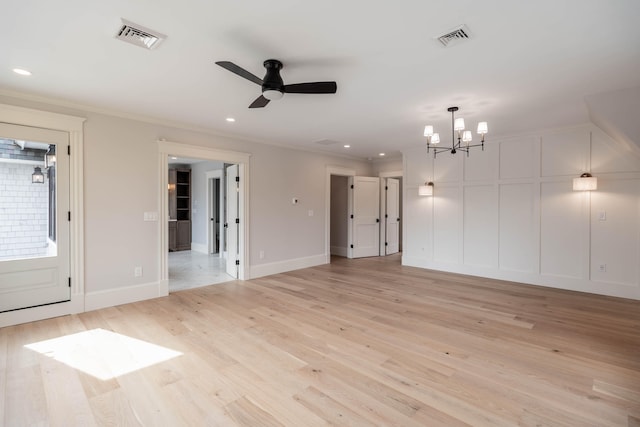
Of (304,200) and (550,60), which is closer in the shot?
(550,60)

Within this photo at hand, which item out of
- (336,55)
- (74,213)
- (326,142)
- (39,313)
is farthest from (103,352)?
(326,142)

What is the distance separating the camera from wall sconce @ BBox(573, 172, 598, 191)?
14.8ft

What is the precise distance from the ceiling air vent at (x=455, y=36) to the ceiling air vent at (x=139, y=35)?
2102 mm

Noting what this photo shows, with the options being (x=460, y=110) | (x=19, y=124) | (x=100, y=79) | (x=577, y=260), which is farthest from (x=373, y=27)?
(x=577, y=260)

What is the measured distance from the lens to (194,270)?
637 centimetres

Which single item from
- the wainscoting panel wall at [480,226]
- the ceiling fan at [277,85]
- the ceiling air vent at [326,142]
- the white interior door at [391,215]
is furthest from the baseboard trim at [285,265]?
the ceiling fan at [277,85]

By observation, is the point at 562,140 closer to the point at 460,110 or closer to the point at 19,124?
the point at 460,110

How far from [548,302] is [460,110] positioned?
2955mm

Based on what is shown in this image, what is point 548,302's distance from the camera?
4266mm

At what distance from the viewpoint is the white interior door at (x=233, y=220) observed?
18.4 feet

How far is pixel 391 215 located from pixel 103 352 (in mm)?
7110

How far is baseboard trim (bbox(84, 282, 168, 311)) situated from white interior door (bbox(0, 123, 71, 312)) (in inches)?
10.5

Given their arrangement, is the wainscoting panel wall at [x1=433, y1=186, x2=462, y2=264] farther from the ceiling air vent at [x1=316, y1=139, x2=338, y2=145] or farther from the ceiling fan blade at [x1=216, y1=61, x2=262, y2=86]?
the ceiling fan blade at [x1=216, y1=61, x2=262, y2=86]

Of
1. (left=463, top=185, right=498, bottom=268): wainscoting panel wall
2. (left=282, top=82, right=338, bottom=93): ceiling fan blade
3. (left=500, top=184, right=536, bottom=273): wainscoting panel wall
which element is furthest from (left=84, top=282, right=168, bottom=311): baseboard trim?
(left=500, top=184, right=536, bottom=273): wainscoting panel wall
